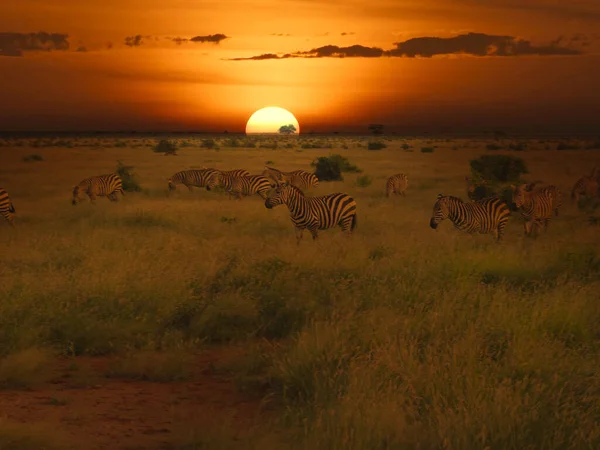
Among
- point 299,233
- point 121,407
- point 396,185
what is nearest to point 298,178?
point 396,185

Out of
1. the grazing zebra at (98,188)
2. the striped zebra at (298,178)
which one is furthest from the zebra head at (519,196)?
the grazing zebra at (98,188)

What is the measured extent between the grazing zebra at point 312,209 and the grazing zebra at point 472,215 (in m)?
1.92

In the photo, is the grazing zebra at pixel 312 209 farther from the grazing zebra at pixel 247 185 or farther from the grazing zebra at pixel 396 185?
the grazing zebra at pixel 396 185

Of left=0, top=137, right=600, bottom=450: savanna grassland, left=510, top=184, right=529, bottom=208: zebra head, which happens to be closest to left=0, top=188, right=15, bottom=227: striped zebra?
left=0, top=137, right=600, bottom=450: savanna grassland

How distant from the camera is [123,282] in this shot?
33.3 ft

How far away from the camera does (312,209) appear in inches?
631

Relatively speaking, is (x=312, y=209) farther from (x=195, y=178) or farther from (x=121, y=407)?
(x=195, y=178)

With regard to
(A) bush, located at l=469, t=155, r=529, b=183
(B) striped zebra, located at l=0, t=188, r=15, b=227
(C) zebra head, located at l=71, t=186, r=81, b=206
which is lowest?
(C) zebra head, located at l=71, t=186, r=81, b=206

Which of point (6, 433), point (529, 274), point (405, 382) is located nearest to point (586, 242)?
point (529, 274)

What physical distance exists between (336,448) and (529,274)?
25.3 ft

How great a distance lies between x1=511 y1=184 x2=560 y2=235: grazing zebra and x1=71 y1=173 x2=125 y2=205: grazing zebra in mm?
14372

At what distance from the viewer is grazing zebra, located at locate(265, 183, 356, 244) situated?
1596 cm

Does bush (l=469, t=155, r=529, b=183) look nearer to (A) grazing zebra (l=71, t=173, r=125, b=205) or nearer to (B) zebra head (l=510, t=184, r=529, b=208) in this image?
(B) zebra head (l=510, t=184, r=529, b=208)

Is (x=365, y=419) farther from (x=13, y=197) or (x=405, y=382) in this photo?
(x=13, y=197)
